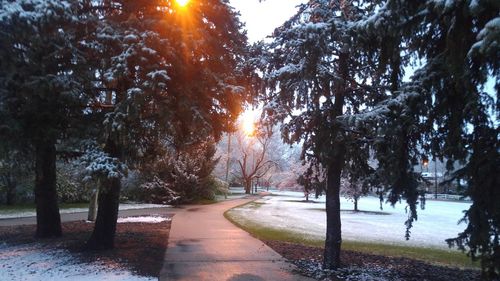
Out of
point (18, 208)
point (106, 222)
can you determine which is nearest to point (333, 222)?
point (106, 222)

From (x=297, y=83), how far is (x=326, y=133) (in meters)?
1.13

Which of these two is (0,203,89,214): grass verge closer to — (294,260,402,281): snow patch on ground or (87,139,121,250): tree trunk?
(87,139,121,250): tree trunk

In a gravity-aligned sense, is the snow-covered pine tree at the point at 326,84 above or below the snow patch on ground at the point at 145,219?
above

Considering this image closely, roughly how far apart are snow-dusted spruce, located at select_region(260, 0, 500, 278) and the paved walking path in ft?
4.81

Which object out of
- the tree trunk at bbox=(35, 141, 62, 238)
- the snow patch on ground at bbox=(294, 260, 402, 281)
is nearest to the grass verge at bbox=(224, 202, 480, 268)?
the snow patch on ground at bbox=(294, 260, 402, 281)

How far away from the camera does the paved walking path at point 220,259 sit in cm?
837

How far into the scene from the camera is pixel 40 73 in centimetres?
941

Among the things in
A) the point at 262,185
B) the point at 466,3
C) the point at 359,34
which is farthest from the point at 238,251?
the point at 262,185

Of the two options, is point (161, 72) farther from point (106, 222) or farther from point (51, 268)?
point (51, 268)

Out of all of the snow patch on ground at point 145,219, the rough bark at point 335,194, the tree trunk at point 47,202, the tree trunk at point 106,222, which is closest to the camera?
the rough bark at point 335,194

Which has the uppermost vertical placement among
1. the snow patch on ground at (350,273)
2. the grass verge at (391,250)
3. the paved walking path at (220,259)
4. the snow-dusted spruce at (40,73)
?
the snow-dusted spruce at (40,73)

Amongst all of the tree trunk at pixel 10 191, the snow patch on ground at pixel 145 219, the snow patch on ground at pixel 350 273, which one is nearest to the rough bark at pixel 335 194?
the snow patch on ground at pixel 350 273

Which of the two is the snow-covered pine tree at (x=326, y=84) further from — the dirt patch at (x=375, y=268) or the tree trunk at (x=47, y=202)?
the tree trunk at (x=47, y=202)

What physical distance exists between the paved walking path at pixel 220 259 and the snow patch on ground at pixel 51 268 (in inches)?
39.4
